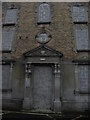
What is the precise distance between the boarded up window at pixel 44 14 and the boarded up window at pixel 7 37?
2.22 meters

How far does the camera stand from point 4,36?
17.1m

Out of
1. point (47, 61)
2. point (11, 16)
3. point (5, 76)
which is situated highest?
point (11, 16)

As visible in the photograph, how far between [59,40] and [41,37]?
130cm

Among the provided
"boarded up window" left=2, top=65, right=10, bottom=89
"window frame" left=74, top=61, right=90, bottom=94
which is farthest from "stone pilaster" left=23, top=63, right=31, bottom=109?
"window frame" left=74, top=61, right=90, bottom=94

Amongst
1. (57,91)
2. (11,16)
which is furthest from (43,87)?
(11,16)

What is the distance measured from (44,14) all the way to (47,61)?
4390mm

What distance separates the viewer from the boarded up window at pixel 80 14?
1739cm

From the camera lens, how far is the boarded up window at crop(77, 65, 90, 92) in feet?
49.4

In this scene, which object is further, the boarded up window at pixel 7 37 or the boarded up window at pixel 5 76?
the boarded up window at pixel 7 37

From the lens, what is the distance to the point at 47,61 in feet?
50.4

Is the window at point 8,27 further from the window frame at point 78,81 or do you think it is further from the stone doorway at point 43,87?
the window frame at point 78,81

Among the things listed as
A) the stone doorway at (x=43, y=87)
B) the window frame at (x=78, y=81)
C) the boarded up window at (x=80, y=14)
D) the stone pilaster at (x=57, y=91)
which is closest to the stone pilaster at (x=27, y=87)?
the stone doorway at (x=43, y=87)

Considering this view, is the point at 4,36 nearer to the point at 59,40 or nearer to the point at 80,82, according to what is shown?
the point at 59,40

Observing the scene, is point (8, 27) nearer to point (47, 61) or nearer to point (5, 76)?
point (5, 76)
